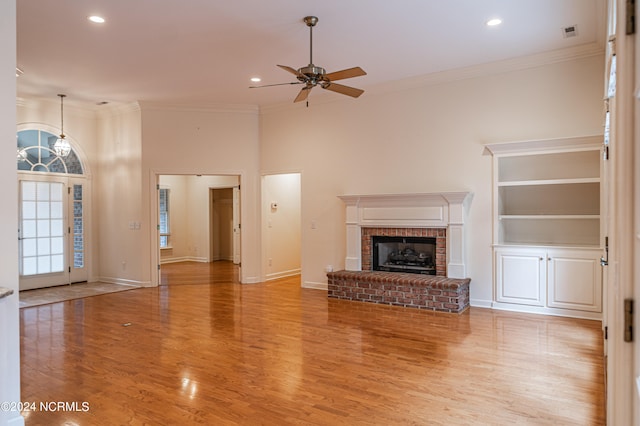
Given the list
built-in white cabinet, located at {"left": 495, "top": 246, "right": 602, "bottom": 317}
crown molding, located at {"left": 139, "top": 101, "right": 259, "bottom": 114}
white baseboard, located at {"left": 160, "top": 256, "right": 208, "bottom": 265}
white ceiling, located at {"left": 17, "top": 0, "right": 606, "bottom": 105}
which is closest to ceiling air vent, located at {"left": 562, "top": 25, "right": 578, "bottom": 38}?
white ceiling, located at {"left": 17, "top": 0, "right": 606, "bottom": 105}

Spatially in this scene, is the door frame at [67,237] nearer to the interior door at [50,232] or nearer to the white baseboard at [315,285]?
the interior door at [50,232]

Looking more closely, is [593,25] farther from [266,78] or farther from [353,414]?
[353,414]

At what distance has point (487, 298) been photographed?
227 inches

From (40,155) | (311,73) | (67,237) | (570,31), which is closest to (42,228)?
(67,237)

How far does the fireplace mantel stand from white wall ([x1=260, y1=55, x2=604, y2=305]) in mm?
198

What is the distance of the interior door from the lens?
730 centimetres

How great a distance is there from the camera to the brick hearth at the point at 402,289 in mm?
5516

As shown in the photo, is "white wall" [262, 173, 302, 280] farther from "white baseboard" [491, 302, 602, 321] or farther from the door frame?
"white baseboard" [491, 302, 602, 321]

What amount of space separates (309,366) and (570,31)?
14.8ft

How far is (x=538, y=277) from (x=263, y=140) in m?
5.11

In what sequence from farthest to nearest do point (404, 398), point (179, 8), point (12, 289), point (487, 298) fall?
point (487, 298)
point (179, 8)
point (404, 398)
point (12, 289)

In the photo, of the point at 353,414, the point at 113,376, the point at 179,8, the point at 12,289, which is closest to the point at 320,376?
the point at 353,414

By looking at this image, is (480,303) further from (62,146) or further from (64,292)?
(62,146)

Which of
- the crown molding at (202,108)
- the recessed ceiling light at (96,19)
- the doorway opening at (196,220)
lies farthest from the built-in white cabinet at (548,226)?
the doorway opening at (196,220)
